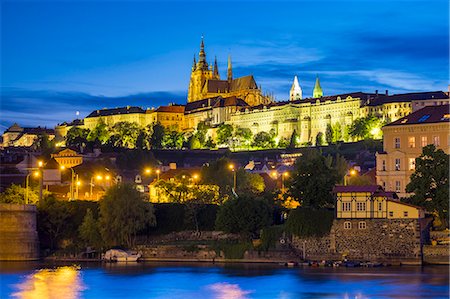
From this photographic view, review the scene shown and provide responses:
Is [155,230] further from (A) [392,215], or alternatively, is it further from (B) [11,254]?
(A) [392,215]

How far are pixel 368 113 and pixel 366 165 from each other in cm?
5691

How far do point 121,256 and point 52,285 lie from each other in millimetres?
11401

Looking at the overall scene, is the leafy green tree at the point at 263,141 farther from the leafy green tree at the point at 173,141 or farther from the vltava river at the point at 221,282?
the vltava river at the point at 221,282

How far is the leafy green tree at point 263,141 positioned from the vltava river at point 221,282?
121 meters

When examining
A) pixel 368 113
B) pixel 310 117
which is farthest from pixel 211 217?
pixel 310 117

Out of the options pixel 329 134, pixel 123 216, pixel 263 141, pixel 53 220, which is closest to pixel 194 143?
pixel 263 141

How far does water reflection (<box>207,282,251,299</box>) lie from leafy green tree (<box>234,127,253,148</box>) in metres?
135

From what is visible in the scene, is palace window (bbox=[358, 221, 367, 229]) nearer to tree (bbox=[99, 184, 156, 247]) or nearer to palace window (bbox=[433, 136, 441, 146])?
palace window (bbox=[433, 136, 441, 146])

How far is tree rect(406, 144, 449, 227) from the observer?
2153 inches

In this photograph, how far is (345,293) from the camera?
4356 cm

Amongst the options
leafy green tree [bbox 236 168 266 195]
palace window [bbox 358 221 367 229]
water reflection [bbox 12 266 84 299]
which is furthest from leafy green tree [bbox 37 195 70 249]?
palace window [bbox 358 221 367 229]

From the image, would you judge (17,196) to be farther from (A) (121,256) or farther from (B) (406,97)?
(B) (406,97)

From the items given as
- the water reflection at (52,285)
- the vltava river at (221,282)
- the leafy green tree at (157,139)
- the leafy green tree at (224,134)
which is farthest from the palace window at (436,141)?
the leafy green tree at (224,134)

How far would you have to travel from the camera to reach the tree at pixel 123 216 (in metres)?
60.2
